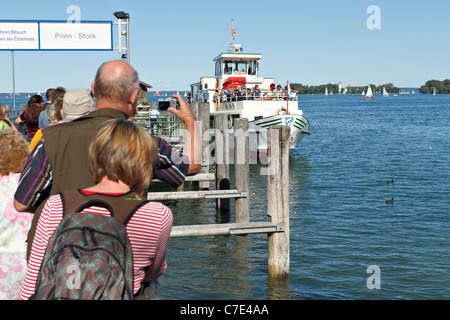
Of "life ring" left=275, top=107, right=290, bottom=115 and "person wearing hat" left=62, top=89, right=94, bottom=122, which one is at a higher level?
"life ring" left=275, top=107, right=290, bottom=115

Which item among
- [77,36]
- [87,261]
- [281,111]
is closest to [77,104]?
[87,261]

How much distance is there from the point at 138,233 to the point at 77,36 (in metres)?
13.2

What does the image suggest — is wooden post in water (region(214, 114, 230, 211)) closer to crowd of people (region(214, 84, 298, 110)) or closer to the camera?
the camera


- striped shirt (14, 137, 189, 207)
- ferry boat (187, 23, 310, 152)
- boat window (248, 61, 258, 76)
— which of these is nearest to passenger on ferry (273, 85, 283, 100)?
ferry boat (187, 23, 310, 152)

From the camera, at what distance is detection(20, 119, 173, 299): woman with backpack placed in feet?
6.93

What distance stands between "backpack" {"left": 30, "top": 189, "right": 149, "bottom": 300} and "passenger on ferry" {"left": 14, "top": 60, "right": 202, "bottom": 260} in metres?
0.65

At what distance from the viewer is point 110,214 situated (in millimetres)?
2242

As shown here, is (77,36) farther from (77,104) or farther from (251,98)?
(251,98)

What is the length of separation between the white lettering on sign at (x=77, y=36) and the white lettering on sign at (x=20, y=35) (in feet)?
0.77

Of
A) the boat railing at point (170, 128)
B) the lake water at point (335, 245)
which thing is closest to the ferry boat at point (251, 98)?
the lake water at point (335, 245)

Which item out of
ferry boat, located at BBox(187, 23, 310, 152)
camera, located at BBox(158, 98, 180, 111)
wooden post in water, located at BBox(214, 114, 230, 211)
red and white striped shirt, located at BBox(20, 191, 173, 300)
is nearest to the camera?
red and white striped shirt, located at BBox(20, 191, 173, 300)

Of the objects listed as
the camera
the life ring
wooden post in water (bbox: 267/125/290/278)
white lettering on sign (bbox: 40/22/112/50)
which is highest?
white lettering on sign (bbox: 40/22/112/50)

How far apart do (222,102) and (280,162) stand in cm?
2077

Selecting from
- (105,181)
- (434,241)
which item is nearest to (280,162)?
(105,181)
